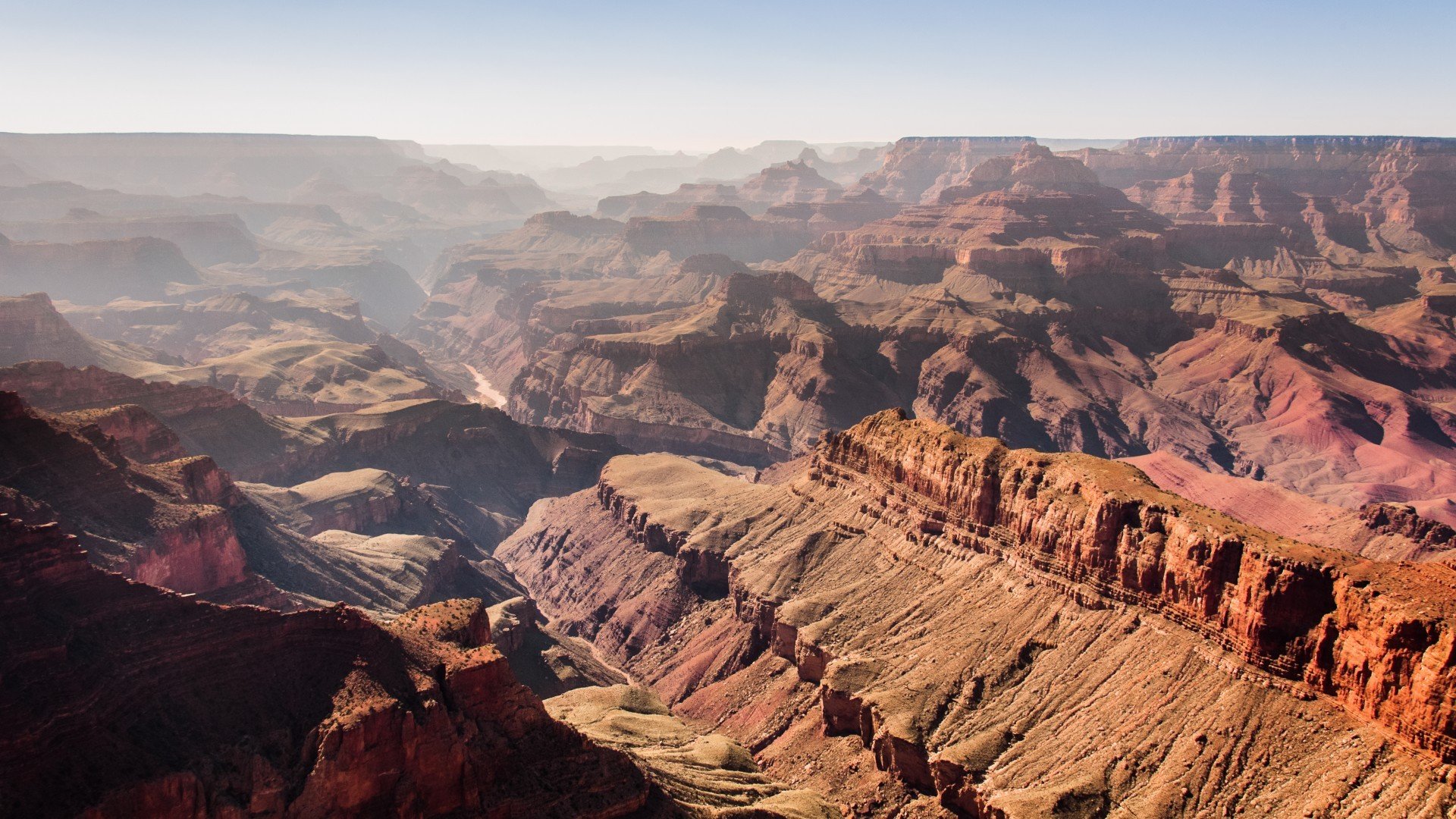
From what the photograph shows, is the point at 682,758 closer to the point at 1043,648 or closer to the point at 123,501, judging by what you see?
the point at 1043,648

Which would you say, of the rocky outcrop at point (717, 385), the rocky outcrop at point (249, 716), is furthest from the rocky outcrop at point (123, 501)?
the rocky outcrop at point (717, 385)

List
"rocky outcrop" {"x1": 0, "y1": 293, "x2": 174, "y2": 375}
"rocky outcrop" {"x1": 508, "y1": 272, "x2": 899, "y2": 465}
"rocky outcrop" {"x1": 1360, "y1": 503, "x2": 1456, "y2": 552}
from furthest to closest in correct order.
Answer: "rocky outcrop" {"x1": 508, "y1": 272, "x2": 899, "y2": 465}
"rocky outcrop" {"x1": 0, "y1": 293, "x2": 174, "y2": 375}
"rocky outcrop" {"x1": 1360, "y1": 503, "x2": 1456, "y2": 552}

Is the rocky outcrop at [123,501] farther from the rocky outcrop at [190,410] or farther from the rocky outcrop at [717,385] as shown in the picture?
the rocky outcrop at [717,385]

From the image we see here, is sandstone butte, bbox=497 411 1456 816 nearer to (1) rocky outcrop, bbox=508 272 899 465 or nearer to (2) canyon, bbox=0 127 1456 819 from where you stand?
(2) canyon, bbox=0 127 1456 819

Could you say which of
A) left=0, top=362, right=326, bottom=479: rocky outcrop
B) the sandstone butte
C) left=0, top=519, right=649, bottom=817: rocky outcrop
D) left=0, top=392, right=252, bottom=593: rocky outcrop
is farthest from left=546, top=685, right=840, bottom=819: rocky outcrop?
left=0, top=362, right=326, bottom=479: rocky outcrop

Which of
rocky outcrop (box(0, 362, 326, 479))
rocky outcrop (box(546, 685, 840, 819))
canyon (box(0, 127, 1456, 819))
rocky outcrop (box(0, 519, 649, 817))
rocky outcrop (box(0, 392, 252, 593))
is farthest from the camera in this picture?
rocky outcrop (box(0, 362, 326, 479))

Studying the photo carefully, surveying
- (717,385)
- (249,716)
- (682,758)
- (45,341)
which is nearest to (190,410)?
(45,341)

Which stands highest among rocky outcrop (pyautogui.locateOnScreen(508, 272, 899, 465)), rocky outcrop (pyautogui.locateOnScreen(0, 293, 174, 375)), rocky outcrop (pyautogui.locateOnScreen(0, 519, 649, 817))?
rocky outcrop (pyautogui.locateOnScreen(0, 519, 649, 817))
